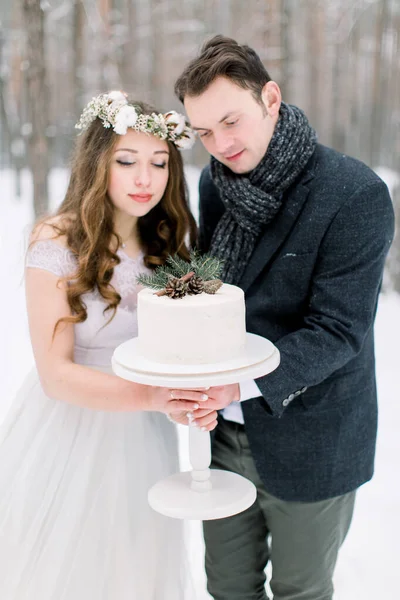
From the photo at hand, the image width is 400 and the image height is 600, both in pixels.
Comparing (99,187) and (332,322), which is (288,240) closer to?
(332,322)

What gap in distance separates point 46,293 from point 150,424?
483 mm

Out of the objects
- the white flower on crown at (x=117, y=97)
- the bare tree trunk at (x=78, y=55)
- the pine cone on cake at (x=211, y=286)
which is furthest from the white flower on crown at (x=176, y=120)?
the bare tree trunk at (x=78, y=55)

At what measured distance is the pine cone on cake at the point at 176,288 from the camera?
1.36 m

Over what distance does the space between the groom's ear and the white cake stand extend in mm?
580

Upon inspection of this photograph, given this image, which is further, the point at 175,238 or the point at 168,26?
the point at 168,26

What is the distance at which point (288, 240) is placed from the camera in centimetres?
164

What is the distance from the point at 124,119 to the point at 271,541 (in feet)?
3.80

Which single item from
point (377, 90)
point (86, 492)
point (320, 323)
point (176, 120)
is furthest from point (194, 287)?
point (377, 90)

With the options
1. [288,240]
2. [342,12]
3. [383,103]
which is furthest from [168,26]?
[288,240]

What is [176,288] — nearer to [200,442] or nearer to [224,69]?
[200,442]

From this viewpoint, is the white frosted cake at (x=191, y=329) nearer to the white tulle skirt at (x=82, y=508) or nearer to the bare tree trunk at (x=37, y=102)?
the white tulle skirt at (x=82, y=508)

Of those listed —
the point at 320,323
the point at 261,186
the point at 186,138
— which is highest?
the point at 186,138

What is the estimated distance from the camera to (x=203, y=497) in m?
1.45

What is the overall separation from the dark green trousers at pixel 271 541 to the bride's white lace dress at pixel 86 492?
5.8 inches
